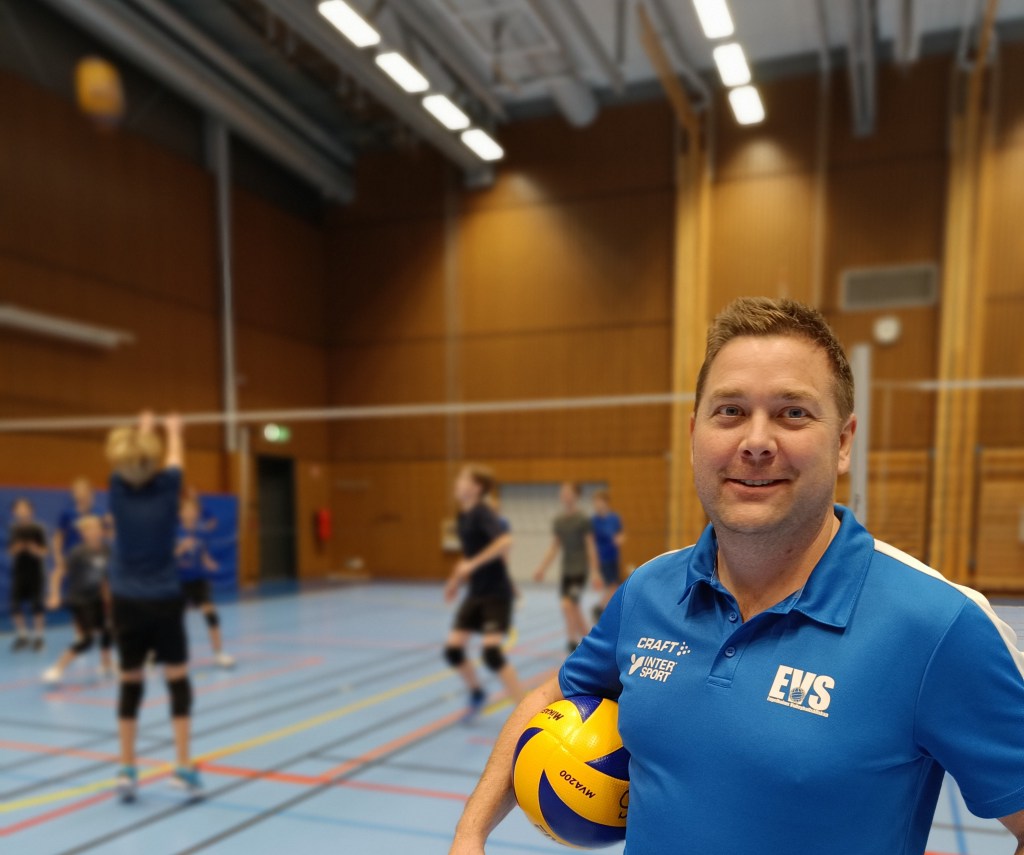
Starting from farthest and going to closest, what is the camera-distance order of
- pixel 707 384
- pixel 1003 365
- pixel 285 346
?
pixel 285 346 → pixel 1003 365 → pixel 707 384

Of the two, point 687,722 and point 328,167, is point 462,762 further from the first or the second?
point 328,167

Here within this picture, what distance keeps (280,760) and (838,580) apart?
16.3 feet

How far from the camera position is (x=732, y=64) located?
11523 mm

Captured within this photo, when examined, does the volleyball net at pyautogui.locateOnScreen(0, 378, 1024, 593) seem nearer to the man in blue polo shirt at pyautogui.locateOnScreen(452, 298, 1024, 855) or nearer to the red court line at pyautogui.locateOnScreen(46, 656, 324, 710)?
the red court line at pyautogui.locateOnScreen(46, 656, 324, 710)

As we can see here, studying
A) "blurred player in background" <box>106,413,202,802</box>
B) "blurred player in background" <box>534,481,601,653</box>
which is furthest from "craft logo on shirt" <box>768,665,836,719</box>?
"blurred player in background" <box>534,481,601,653</box>

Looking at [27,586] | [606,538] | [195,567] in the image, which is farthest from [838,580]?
[27,586]

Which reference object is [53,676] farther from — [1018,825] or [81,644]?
[1018,825]

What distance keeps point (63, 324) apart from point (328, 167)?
325 inches

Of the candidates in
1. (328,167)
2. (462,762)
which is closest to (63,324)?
(328,167)

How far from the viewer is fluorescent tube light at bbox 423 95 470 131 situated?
43.0 feet

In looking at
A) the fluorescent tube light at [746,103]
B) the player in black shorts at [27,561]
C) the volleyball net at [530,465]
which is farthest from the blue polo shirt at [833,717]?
the fluorescent tube light at [746,103]

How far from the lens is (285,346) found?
18.7 meters

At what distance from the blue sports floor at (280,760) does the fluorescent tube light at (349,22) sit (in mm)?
8467

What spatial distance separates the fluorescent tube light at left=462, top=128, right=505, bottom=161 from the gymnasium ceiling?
1.18m
